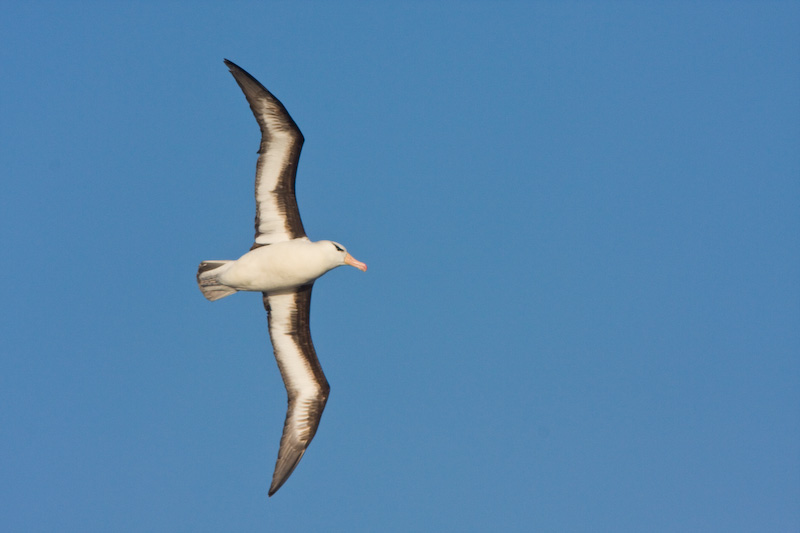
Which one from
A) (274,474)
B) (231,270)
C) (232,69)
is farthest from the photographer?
(274,474)

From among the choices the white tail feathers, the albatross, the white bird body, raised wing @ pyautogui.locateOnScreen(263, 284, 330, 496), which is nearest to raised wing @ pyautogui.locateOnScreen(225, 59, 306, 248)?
the albatross

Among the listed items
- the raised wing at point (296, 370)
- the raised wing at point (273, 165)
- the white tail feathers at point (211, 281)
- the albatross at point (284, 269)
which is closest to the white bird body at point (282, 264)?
the albatross at point (284, 269)

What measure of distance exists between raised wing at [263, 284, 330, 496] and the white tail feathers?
1.27 m

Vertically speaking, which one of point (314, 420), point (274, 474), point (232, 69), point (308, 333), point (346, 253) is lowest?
point (274, 474)

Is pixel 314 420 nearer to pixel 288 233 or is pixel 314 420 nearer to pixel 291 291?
pixel 291 291

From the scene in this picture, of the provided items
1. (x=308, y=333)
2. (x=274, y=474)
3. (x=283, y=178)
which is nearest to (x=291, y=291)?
(x=308, y=333)

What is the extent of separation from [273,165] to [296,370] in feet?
16.3

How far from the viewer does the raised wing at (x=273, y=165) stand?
59.1 feet

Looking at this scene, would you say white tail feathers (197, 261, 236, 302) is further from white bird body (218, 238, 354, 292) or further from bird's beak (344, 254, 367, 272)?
bird's beak (344, 254, 367, 272)

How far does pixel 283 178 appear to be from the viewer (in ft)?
62.3

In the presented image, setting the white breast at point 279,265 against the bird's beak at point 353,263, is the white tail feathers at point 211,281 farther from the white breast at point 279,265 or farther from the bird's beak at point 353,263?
the bird's beak at point 353,263

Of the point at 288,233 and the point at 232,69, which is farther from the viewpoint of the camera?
the point at 288,233

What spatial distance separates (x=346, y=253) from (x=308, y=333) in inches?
102

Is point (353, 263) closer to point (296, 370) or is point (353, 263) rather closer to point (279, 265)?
point (279, 265)
